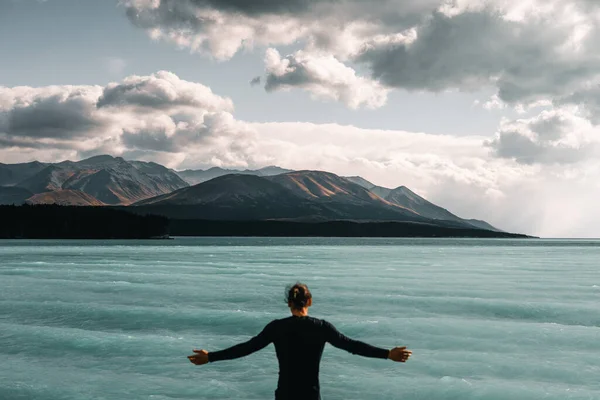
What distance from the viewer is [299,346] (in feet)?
20.9

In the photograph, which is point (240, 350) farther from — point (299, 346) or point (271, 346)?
point (271, 346)

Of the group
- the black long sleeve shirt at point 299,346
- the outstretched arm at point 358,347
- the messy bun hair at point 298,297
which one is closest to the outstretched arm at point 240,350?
the black long sleeve shirt at point 299,346

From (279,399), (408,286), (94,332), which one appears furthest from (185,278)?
(279,399)

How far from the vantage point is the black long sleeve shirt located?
20.9ft

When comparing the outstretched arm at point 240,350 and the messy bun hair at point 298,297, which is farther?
the outstretched arm at point 240,350

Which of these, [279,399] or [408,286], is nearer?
[279,399]

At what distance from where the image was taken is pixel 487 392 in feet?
45.2

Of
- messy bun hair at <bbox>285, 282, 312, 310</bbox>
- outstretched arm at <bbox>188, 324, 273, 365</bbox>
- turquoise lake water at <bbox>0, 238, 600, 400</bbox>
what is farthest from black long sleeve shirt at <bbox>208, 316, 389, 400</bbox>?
turquoise lake water at <bbox>0, 238, 600, 400</bbox>

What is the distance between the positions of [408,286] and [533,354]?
20.6 metres

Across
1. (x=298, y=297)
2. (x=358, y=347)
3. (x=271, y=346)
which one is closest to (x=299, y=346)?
(x=298, y=297)

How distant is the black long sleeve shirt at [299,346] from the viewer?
636 cm

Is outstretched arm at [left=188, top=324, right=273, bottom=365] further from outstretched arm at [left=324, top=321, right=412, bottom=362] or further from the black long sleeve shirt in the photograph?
outstretched arm at [left=324, top=321, right=412, bottom=362]

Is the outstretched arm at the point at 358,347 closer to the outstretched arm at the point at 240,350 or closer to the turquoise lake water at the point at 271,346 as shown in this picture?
the outstretched arm at the point at 240,350

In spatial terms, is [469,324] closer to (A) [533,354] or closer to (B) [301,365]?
(A) [533,354]
